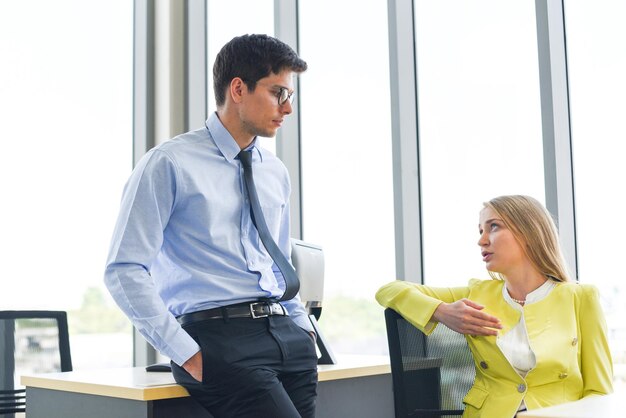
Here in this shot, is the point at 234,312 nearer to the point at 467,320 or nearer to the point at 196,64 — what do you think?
the point at 467,320

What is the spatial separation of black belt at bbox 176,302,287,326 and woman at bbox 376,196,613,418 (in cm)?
32

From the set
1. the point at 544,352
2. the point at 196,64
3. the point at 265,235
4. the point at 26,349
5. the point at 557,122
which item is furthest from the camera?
the point at 196,64

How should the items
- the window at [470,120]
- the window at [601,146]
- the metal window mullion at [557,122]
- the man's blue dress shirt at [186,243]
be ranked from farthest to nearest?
the window at [470,120]
the metal window mullion at [557,122]
the window at [601,146]
the man's blue dress shirt at [186,243]

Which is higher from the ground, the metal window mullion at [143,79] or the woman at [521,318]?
the metal window mullion at [143,79]

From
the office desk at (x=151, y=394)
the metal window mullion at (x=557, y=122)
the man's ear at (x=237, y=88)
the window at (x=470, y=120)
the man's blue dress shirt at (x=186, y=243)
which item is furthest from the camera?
the window at (x=470, y=120)

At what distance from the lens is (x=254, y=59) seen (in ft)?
6.39

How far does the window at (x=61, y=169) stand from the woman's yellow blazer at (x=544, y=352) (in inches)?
84.7

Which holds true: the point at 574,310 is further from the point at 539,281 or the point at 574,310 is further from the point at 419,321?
the point at 419,321

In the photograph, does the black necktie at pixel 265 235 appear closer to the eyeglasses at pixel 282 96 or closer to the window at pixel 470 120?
the eyeglasses at pixel 282 96

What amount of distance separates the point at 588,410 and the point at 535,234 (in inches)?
34.4

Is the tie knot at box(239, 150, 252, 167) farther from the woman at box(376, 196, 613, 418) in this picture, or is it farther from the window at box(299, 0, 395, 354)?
the window at box(299, 0, 395, 354)

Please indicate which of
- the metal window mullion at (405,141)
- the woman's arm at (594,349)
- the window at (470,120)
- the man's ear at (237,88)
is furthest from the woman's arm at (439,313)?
the metal window mullion at (405,141)

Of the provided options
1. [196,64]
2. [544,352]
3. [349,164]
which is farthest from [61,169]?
[544,352]

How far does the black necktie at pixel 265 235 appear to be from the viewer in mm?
1934
